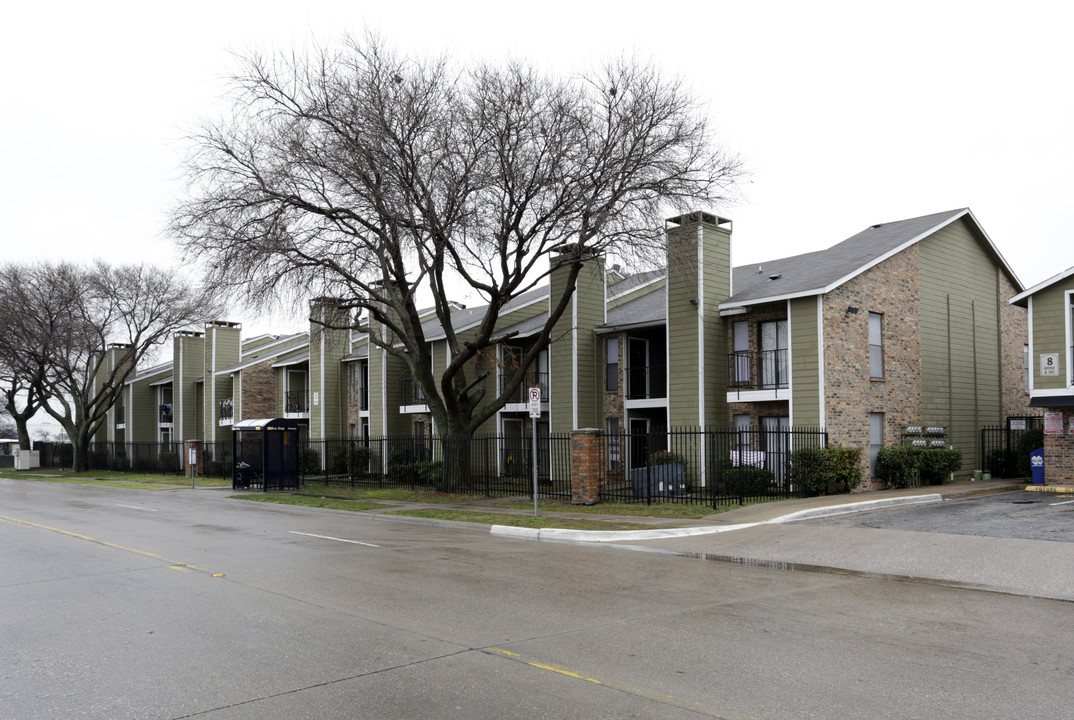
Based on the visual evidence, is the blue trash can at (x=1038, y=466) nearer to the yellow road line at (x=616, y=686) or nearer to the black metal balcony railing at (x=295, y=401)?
the yellow road line at (x=616, y=686)

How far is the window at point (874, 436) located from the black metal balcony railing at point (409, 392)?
1901cm

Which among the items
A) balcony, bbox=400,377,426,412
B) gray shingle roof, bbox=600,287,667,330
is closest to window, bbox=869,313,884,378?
gray shingle roof, bbox=600,287,667,330

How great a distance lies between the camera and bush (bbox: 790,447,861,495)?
2183 centimetres

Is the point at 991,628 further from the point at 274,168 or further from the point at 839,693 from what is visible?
the point at 274,168

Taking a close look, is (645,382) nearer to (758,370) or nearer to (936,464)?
(758,370)

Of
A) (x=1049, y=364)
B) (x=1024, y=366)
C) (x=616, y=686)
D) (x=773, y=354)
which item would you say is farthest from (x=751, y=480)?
(x=616, y=686)

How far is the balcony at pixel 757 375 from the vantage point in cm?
2416

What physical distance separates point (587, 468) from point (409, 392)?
17586 millimetres

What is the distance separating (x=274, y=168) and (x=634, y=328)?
12575 millimetres

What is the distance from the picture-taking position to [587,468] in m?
21.1

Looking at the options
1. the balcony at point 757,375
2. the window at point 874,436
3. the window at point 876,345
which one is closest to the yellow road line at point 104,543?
the balcony at point 757,375

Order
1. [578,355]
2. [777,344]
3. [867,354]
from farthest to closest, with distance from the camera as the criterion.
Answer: [578,355] → [777,344] → [867,354]

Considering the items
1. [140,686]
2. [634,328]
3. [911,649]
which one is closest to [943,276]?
[634,328]

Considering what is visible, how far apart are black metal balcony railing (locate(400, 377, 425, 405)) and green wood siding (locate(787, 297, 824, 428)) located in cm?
1792
